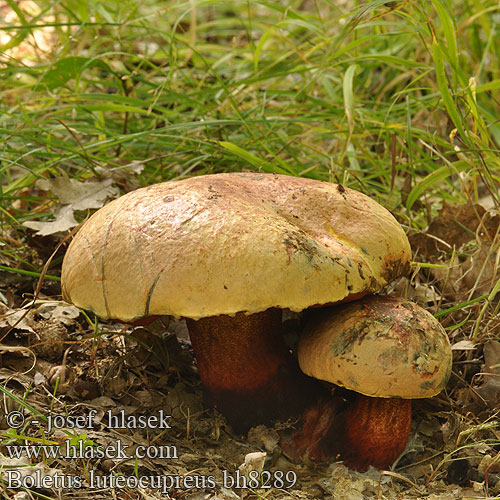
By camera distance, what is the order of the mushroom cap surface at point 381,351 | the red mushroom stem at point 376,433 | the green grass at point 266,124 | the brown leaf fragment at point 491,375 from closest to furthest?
the mushroom cap surface at point 381,351 < the red mushroom stem at point 376,433 < the brown leaf fragment at point 491,375 < the green grass at point 266,124

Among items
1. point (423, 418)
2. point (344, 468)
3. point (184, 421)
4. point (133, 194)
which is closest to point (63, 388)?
point (184, 421)

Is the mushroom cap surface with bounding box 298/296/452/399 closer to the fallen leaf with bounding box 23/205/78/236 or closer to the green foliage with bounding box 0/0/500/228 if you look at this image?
the green foliage with bounding box 0/0/500/228

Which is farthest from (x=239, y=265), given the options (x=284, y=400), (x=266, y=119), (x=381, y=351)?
(x=266, y=119)

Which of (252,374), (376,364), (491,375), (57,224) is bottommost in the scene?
(491,375)

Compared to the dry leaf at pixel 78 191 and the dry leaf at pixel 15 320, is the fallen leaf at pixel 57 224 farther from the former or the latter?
the dry leaf at pixel 15 320

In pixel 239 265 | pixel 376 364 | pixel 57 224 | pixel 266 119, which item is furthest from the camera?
pixel 266 119

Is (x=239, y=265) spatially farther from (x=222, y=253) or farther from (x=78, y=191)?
(x=78, y=191)

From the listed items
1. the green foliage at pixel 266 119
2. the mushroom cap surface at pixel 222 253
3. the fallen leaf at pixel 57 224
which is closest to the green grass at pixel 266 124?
the green foliage at pixel 266 119
